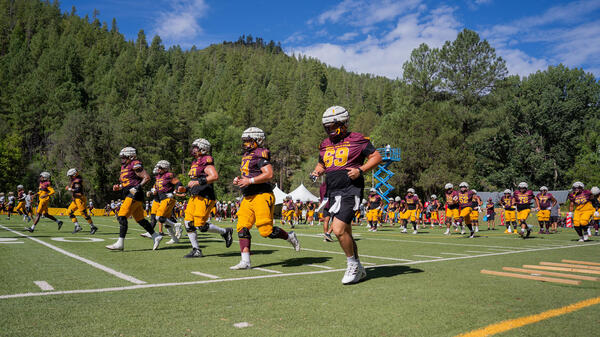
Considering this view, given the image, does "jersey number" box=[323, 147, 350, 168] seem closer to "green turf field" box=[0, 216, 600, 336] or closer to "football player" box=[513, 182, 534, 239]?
"green turf field" box=[0, 216, 600, 336]

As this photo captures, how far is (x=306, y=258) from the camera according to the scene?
28.0ft

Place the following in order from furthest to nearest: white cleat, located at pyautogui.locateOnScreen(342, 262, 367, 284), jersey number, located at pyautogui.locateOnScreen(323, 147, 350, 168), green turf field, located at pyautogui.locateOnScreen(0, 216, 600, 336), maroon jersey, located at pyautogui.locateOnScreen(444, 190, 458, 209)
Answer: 1. maroon jersey, located at pyautogui.locateOnScreen(444, 190, 458, 209)
2. jersey number, located at pyautogui.locateOnScreen(323, 147, 350, 168)
3. white cleat, located at pyautogui.locateOnScreen(342, 262, 367, 284)
4. green turf field, located at pyautogui.locateOnScreen(0, 216, 600, 336)

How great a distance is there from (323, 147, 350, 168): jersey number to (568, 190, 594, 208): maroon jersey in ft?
43.6

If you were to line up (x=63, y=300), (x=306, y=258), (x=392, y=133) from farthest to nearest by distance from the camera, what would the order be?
1. (x=392, y=133)
2. (x=306, y=258)
3. (x=63, y=300)

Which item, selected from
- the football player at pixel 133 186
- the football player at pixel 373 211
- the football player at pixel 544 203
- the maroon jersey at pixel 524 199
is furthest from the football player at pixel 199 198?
the football player at pixel 544 203

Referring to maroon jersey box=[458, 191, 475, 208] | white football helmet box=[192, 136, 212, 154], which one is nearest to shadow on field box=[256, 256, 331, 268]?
white football helmet box=[192, 136, 212, 154]

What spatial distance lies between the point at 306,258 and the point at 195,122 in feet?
215

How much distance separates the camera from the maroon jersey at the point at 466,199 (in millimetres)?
17984

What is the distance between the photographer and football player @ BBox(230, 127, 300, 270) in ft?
22.5

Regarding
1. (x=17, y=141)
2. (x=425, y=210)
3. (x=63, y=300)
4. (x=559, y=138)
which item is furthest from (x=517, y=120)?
(x=17, y=141)

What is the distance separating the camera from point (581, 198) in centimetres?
1488

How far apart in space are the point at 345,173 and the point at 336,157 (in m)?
0.31

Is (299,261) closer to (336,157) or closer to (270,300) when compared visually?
(336,157)

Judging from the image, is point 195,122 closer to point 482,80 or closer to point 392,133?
point 392,133
